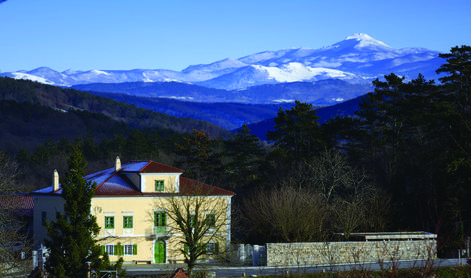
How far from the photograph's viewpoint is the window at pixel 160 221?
40.4 m

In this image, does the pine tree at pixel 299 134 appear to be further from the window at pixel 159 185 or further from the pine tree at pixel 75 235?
the pine tree at pixel 75 235

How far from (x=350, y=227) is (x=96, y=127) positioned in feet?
418

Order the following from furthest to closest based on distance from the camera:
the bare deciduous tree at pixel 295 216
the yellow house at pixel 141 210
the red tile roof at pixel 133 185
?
the red tile roof at pixel 133 185
the yellow house at pixel 141 210
the bare deciduous tree at pixel 295 216

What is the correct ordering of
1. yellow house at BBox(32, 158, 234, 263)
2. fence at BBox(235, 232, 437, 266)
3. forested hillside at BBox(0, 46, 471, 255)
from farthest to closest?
yellow house at BBox(32, 158, 234, 263) → forested hillside at BBox(0, 46, 471, 255) → fence at BBox(235, 232, 437, 266)

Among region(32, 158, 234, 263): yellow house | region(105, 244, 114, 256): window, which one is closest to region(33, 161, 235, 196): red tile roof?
region(32, 158, 234, 263): yellow house

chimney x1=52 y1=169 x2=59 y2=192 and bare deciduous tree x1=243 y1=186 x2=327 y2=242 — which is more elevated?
chimney x1=52 y1=169 x2=59 y2=192

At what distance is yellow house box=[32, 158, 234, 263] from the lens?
130 feet

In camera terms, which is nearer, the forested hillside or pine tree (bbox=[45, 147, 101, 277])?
pine tree (bbox=[45, 147, 101, 277])

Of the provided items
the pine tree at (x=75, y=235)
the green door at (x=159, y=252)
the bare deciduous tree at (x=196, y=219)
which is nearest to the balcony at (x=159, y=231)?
the bare deciduous tree at (x=196, y=219)

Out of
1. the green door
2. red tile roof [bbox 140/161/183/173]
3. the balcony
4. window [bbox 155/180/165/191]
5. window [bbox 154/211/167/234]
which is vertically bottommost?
the green door

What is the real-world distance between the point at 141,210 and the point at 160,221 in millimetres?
1432

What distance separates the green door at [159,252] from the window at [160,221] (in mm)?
786

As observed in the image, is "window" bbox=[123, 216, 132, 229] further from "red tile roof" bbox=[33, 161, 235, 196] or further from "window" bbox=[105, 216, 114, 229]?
"red tile roof" bbox=[33, 161, 235, 196]

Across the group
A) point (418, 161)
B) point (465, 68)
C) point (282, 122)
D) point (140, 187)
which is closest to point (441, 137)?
point (418, 161)
